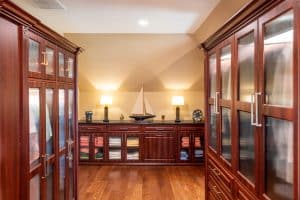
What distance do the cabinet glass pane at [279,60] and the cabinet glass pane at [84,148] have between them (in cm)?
489

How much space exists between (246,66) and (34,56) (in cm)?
147

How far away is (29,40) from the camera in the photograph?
6.82 ft

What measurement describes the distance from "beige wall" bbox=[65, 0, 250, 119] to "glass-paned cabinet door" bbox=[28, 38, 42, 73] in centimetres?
251

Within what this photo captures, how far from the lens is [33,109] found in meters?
2.17

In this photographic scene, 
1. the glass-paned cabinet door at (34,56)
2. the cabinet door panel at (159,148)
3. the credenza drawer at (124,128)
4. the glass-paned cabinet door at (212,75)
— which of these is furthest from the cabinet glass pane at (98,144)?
the glass-paned cabinet door at (34,56)

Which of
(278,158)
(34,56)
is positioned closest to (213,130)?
(278,158)

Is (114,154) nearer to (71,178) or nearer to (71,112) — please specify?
(71,178)

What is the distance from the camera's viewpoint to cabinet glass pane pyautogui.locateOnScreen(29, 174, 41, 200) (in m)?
2.16

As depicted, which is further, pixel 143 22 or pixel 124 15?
pixel 143 22

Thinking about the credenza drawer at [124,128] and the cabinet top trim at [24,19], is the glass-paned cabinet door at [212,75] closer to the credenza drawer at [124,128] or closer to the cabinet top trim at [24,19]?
the cabinet top trim at [24,19]

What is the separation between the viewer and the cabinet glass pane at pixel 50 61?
8.14 feet

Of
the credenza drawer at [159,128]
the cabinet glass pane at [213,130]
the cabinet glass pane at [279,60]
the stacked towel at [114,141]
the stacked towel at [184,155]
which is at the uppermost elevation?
the cabinet glass pane at [279,60]

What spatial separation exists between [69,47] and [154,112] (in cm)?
379

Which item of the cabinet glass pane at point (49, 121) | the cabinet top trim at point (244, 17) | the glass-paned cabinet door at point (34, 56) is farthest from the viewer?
the cabinet glass pane at point (49, 121)
